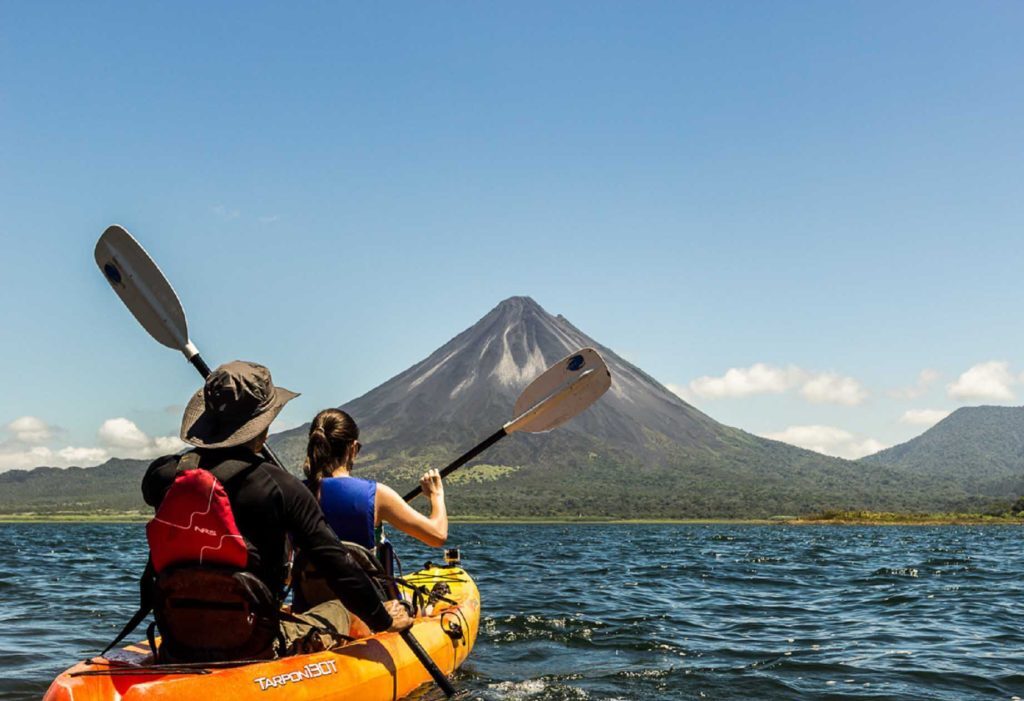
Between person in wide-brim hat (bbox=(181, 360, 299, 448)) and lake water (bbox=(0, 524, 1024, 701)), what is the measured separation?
3584mm

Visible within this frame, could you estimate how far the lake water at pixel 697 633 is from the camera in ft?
30.0

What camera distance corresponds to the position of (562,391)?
12.0 meters

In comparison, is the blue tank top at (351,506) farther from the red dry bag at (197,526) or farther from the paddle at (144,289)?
the paddle at (144,289)

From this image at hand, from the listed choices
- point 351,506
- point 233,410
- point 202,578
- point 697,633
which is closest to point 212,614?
point 202,578

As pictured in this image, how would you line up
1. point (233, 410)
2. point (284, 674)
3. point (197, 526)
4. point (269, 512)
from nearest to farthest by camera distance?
point (197, 526), point (269, 512), point (233, 410), point (284, 674)

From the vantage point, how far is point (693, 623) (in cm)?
1356

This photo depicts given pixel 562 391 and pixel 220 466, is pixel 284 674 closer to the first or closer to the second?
pixel 220 466

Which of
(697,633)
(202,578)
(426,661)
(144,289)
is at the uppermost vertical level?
(144,289)

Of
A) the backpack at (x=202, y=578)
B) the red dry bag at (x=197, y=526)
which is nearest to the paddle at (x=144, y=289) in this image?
the backpack at (x=202, y=578)

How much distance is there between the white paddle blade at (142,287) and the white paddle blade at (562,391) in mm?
4381

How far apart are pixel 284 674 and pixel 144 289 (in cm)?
622

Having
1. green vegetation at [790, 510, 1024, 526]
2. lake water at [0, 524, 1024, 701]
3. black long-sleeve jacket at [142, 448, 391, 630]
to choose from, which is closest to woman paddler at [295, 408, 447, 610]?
black long-sleeve jacket at [142, 448, 391, 630]

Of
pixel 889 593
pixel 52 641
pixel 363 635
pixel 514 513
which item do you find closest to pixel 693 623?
pixel 889 593

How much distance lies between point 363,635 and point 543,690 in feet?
7.86
